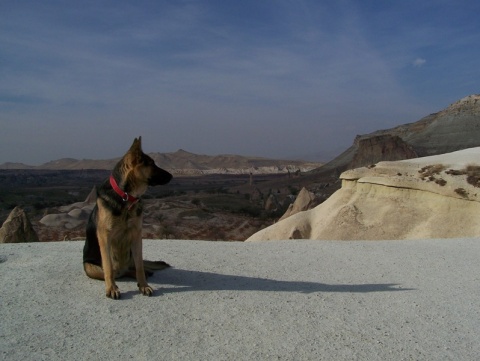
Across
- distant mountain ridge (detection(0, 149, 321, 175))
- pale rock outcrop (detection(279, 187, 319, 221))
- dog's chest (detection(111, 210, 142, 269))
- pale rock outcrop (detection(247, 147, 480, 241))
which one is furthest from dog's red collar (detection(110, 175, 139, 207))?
distant mountain ridge (detection(0, 149, 321, 175))

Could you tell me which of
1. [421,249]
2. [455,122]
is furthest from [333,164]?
[421,249]

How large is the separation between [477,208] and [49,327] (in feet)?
49.4

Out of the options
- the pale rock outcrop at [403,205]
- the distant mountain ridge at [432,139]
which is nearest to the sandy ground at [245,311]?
the pale rock outcrop at [403,205]

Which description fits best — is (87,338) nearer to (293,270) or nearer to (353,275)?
(293,270)

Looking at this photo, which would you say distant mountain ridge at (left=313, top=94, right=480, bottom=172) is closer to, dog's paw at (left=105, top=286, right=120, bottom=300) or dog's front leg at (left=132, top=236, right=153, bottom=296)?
dog's front leg at (left=132, top=236, right=153, bottom=296)

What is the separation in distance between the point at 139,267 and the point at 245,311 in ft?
4.27

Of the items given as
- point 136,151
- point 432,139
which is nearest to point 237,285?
point 136,151

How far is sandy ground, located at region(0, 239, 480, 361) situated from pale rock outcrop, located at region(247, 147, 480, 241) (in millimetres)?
8813

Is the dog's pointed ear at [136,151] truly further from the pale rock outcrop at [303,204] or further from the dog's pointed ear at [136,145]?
the pale rock outcrop at [303,204]

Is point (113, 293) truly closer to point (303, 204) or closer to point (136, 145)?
point (136, 145)

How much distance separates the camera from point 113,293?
16.4 feet

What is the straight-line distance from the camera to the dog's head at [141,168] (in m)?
4.89

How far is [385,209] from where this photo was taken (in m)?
17.3

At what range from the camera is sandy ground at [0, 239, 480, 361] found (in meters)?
3.99
